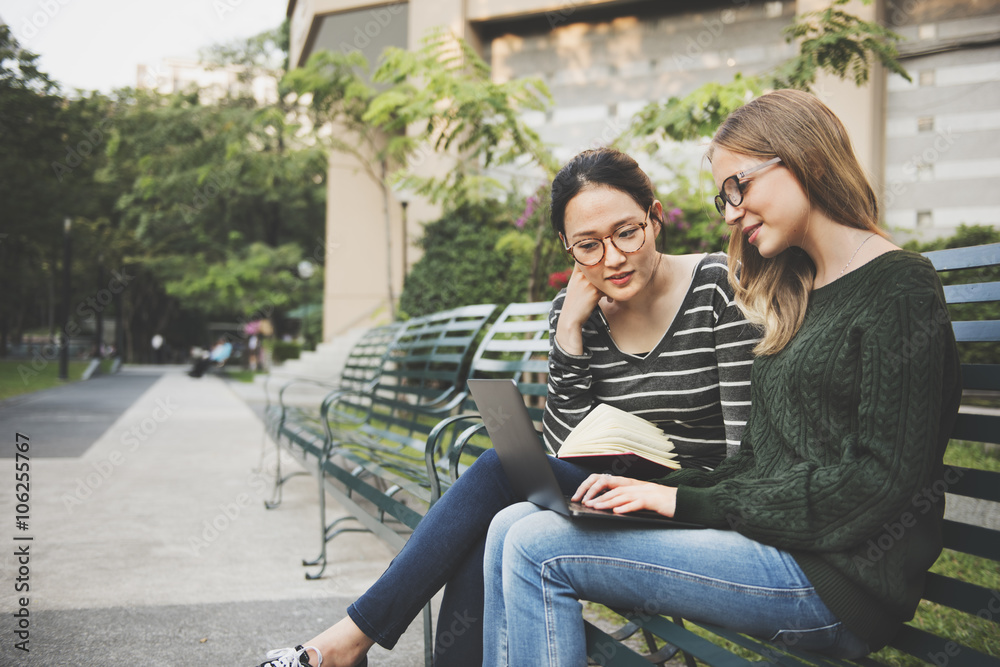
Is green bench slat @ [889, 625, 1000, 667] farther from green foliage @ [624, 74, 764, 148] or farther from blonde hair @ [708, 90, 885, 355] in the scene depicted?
green foliage @ [624, 74, 764, 148]

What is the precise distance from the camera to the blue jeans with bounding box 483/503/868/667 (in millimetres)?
1343

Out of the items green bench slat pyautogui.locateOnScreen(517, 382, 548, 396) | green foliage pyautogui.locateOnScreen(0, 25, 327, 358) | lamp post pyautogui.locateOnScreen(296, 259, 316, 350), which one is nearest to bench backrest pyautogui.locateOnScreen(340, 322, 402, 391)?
green bench slat pyautogui.locateOnScreen(517, 382, 548, 396)


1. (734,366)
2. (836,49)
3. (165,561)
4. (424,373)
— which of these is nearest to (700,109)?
(836,49)

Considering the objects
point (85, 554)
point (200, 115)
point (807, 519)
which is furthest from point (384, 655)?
point (200, 115)

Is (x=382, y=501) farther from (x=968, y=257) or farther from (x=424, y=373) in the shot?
(x=968, y=257)

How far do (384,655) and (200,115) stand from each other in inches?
821

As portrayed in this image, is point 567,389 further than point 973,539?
Yes

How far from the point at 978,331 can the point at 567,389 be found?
1011mm

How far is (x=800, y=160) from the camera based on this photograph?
151 centimetres

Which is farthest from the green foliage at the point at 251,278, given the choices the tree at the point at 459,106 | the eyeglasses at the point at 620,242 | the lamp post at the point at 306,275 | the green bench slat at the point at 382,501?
the eyeglasses at the point at 620,242

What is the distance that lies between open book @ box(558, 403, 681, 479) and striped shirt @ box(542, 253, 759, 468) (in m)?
0.12

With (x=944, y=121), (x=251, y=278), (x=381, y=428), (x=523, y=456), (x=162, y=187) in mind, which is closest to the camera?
(x=523, y=456)

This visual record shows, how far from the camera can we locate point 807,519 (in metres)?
1.34

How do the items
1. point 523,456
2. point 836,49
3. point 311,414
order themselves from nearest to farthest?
point 523,456
point 836,49
point 311,414
